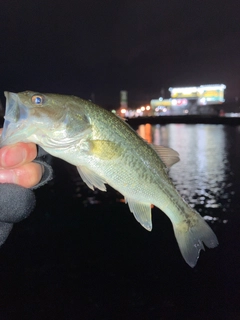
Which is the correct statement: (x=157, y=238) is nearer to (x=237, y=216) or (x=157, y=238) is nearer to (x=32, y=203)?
(x=237, y=216)

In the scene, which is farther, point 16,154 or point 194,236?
point 194,236

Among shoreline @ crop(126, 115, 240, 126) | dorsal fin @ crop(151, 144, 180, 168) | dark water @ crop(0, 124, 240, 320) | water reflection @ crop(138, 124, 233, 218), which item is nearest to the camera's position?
dorsal fin @ crop(151, 144, 180, 168)

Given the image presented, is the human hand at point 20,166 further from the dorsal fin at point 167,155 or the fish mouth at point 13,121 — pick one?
the dorsal fin at point 167,155

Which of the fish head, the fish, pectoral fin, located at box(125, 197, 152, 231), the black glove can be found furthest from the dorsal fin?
the black glove

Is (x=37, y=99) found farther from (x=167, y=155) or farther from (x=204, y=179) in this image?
(x=204, y=179)

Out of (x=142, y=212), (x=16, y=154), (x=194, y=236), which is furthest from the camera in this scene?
(x=194, y=236)

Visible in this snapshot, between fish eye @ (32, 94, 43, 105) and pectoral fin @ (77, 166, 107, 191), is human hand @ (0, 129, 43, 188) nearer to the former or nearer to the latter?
fish eye @ (32, 94, 43, 105)

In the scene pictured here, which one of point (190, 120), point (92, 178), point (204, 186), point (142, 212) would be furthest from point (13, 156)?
point (190, 120)
